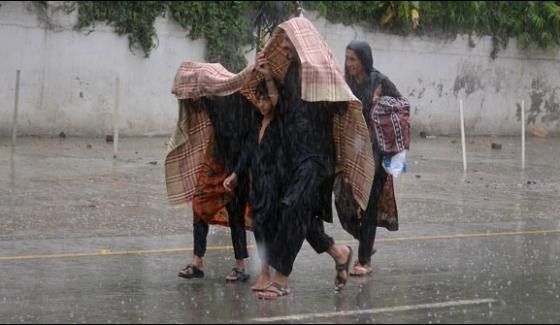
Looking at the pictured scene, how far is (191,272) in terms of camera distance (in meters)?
8.74

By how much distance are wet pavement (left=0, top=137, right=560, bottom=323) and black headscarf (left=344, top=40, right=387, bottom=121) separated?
4.63ft

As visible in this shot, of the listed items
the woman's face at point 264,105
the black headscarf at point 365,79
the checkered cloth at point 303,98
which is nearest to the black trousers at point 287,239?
the checkered cloth at point 303,98

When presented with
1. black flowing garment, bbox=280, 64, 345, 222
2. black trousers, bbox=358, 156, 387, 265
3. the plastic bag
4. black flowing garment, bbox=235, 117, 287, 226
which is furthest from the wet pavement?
the plastic bag

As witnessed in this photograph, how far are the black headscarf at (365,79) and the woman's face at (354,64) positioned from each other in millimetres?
24

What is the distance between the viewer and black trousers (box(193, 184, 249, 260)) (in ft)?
28.7

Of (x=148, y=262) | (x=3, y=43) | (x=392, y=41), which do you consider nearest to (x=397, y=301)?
(x=148, y=262)

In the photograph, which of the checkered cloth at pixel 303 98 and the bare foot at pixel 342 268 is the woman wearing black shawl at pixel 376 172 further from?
the bare foot at pixel 342 268

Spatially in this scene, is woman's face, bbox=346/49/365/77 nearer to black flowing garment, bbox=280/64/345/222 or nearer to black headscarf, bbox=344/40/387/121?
black headscarf, bbox=344/40/387/121

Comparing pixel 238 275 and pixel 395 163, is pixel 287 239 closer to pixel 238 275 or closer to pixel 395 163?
pixel 238 275

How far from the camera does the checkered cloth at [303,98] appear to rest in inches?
309

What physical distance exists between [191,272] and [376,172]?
5.44 feet

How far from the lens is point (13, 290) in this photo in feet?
26.5

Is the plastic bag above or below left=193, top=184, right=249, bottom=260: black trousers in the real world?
above

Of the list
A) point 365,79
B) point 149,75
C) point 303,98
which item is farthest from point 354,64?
point 149,75
